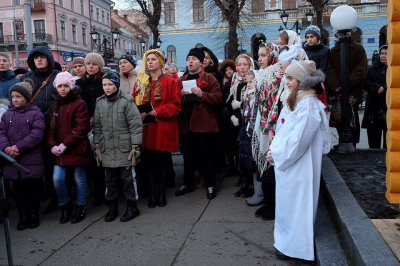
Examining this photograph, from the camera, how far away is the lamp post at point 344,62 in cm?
662

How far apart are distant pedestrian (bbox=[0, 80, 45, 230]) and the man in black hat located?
1914mm

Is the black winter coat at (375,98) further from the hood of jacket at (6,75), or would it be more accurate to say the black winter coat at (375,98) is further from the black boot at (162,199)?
the hood of jacket at (6,75)

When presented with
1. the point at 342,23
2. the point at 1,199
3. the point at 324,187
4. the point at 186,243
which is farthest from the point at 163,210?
the point at 342,23

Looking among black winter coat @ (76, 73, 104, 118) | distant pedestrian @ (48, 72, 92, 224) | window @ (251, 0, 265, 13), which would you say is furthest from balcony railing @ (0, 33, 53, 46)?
distant pedestrian @ (48, 72, 92, 224)

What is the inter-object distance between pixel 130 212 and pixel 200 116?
63.5 inches

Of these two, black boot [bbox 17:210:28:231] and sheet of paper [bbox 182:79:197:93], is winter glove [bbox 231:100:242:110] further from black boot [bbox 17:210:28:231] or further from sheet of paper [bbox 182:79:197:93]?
black boot [bbox 17:210:28:231]

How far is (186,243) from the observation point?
171 inches

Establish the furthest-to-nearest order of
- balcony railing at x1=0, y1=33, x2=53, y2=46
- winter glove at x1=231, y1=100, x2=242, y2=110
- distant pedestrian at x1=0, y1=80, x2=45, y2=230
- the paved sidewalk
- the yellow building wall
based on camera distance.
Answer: balcony railing at x1=0, y1=33, x2=53, y2=46
winter glove at x1=231, y1=100, x2=242, y2=110
distant pedestrian at x1=0, y1=80, x2=45, y2=230
the paved sidewalk
the yellow building wall

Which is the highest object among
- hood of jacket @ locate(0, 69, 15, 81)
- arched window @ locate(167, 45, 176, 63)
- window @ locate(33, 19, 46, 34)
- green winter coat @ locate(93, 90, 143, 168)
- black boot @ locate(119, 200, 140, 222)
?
window @ locate(33, 19, 46, 34)

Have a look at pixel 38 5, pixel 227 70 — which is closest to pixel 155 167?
pixel 227 70

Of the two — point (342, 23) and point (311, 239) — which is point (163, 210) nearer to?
point (311, 239)

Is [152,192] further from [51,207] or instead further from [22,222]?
[22,222]

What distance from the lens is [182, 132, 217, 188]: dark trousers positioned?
5945 mm

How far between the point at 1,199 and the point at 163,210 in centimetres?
241
